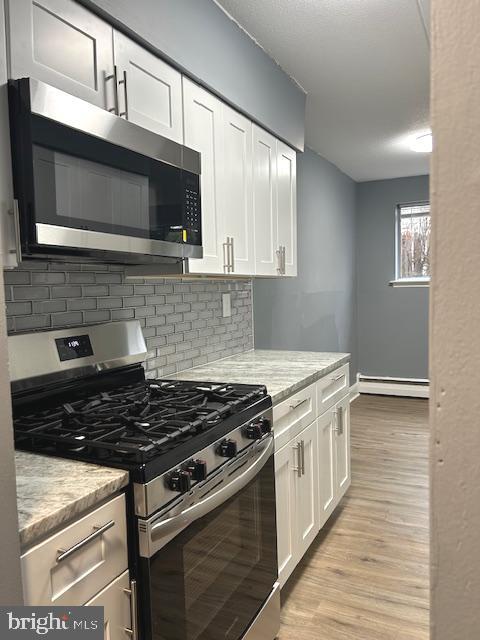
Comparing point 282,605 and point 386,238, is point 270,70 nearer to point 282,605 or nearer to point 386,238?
point 282,605

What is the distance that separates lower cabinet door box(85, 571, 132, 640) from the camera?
3.74 feet

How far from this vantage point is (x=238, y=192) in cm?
241

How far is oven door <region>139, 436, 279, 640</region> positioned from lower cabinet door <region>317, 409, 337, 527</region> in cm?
68

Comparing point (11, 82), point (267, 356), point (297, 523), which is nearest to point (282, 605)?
point (297, 523)

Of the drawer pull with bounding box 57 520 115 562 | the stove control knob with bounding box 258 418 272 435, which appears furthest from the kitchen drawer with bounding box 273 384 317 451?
the drawer pull with bounding box 57 520 115 562

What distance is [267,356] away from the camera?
9.82 ft

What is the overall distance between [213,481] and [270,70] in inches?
83.7

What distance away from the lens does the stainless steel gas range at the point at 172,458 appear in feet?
4.13

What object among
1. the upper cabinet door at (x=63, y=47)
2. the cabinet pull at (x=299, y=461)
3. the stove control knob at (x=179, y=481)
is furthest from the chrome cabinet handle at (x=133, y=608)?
the upper cabinet door at (x=63, y=47)

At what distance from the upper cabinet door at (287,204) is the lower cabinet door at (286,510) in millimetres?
1170

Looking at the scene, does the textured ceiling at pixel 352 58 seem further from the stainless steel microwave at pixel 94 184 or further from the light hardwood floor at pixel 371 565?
the light hardwood floor at pixel 371 565

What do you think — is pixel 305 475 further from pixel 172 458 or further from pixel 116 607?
pixel 116 607

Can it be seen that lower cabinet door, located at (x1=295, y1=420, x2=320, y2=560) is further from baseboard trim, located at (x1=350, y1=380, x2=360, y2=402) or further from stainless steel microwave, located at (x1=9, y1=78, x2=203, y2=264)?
baseboard trim, located at (x1=350, y1=380, x2=360, y2=402)

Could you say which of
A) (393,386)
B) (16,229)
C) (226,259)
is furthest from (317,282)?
(16,229)
